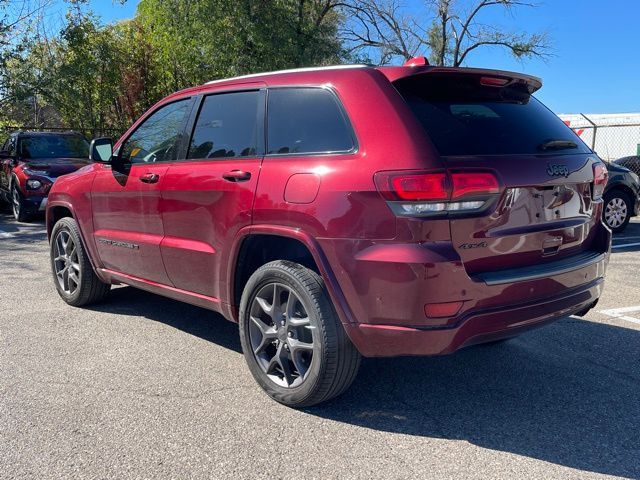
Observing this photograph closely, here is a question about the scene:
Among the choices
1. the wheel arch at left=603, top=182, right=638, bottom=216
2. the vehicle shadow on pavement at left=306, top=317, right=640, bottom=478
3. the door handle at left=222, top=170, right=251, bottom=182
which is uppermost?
the door handle at left=222, top=170, right=251, bottom=182

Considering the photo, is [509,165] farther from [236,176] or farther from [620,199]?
[620,199]

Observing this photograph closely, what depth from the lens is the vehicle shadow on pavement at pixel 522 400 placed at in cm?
296

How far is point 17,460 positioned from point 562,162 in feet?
10.5

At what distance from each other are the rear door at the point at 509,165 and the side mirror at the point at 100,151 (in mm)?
2731

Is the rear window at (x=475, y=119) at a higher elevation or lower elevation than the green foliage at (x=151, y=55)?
lower

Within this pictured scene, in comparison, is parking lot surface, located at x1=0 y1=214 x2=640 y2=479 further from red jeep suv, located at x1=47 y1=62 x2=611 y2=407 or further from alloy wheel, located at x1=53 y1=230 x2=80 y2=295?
alloy wheel, located at x1=53 y1=230 x2=80 y2=295

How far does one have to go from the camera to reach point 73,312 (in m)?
5.30

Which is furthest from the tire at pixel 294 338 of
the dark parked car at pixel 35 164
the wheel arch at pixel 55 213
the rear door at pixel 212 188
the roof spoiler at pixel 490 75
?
the dark parked car at pixel 35 164

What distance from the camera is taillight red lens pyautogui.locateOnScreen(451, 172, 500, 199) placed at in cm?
A: 277

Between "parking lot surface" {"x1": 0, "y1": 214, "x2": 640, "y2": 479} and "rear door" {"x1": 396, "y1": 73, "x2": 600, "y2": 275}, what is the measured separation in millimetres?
916

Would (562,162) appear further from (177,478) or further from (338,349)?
(177,478)

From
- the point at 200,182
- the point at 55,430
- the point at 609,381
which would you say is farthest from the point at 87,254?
the point at 609,381

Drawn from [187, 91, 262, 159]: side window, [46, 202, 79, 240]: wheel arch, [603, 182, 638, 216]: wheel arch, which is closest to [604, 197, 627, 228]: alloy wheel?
[603, 182, 638, 216]: wheel arch

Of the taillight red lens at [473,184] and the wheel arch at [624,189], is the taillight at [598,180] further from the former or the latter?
the wheel arch at [624,189]
